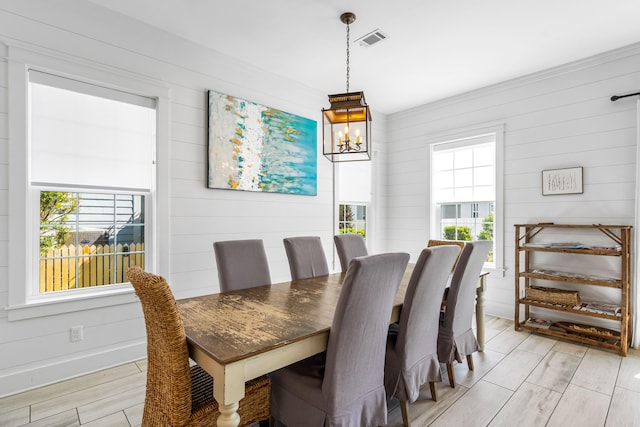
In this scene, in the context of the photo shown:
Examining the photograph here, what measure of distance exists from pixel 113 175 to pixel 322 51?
2229mm

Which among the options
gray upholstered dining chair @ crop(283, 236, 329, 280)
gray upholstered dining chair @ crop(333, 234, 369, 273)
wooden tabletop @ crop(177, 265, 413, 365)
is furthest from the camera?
gray upholstered dining chair @ crop(333, 234, 369, 273)

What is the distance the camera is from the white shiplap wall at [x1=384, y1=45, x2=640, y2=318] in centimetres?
327

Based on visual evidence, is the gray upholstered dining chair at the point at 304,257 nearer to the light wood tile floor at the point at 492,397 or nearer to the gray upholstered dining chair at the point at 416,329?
the gray upholstered dining chair at the point at 416,329

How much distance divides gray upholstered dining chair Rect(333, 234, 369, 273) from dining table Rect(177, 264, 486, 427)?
882mm

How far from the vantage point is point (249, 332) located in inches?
60.7

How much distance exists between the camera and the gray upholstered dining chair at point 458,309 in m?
2.35

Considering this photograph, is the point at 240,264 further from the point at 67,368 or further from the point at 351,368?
the point at 67,368

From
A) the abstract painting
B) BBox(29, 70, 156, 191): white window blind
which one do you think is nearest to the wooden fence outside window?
BBox(29, 70, 156, 191): white window blind

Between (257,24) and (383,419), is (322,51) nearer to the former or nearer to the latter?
(257,24)

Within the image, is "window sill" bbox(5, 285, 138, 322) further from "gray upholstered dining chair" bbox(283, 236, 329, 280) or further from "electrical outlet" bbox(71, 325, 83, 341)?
"gray upholstered dining chair" bbox(283, 236, 329, 280)

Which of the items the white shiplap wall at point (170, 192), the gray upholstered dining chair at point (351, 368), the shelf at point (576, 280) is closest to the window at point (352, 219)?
the white shiplap wall at point (170, 192)

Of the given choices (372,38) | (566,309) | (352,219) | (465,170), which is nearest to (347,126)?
(372,38)

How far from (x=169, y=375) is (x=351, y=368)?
79cm

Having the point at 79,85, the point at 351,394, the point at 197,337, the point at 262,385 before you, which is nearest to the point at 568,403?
the point at 351,394
